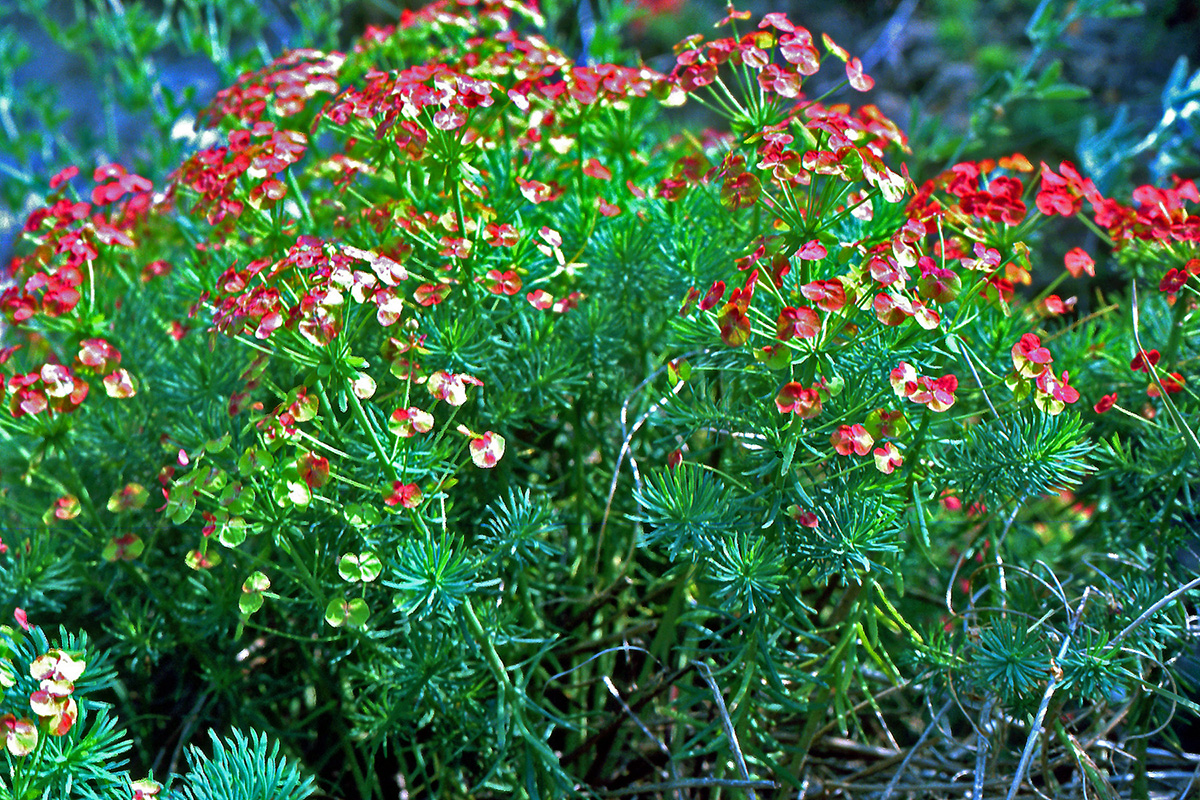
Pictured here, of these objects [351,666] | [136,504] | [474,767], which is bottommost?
[474,767]

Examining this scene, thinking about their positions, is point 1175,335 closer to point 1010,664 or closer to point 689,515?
point 1010,664

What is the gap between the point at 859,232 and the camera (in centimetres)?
132

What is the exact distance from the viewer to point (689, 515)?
36.7 inches

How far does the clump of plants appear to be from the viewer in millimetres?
934

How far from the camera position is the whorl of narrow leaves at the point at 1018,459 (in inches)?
38.5

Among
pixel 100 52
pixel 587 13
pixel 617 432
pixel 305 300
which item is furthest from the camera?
pixel 100 52

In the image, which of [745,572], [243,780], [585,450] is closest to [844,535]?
[745,572]

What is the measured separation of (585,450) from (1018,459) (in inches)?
22.3

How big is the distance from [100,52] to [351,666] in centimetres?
405

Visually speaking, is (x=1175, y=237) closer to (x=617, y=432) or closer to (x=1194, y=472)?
(x=1194, y=472)

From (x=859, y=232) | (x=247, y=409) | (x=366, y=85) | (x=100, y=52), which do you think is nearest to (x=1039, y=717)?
(x=859, y=232)

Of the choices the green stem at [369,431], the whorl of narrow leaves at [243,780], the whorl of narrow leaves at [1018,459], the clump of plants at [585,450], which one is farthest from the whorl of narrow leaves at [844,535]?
the whorl of narrow leaves at [243,780]

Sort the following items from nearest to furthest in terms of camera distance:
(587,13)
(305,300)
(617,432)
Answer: (305,300) → (617,432) → (587,13)

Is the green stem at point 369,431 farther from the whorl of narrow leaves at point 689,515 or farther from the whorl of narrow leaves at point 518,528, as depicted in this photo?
the whorl of narrow leaves at point 689,515
